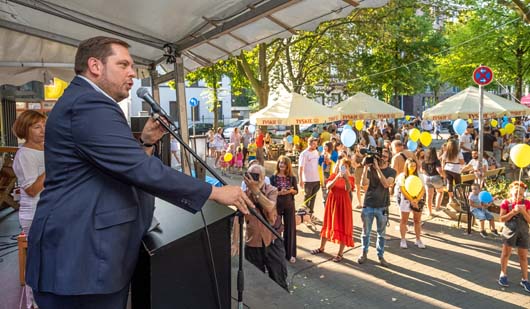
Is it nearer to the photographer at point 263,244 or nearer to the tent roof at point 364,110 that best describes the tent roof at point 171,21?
the photographer at point 263,244

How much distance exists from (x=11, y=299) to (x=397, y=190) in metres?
6.48

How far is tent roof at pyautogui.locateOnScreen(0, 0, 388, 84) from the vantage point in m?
3.43

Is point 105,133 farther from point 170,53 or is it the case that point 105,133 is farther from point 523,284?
point 523,284

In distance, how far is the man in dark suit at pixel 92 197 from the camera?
5.04 ft

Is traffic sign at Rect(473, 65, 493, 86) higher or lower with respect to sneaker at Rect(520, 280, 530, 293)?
higher

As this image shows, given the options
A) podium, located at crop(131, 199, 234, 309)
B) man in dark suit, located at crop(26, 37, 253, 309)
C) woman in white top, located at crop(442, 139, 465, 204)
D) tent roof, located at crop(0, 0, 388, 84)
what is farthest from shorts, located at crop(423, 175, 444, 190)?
man in dark suit, located at crop(26, 37, 253, 309)

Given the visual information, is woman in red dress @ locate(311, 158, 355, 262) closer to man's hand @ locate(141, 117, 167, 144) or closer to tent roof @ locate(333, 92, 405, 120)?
man's hand @ locate(141, 117, 167, 144)

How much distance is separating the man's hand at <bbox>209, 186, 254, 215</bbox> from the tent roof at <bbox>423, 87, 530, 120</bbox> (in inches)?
484

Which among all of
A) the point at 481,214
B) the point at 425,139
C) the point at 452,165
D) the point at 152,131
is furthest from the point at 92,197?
the point at 425,139

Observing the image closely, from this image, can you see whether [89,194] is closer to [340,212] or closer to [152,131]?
[152,131]

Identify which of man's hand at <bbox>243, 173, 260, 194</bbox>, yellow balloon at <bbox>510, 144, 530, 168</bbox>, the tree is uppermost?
the tree

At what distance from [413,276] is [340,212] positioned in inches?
62.7

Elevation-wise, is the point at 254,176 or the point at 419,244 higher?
the point at 254,176

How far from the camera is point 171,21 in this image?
12.9 feet
